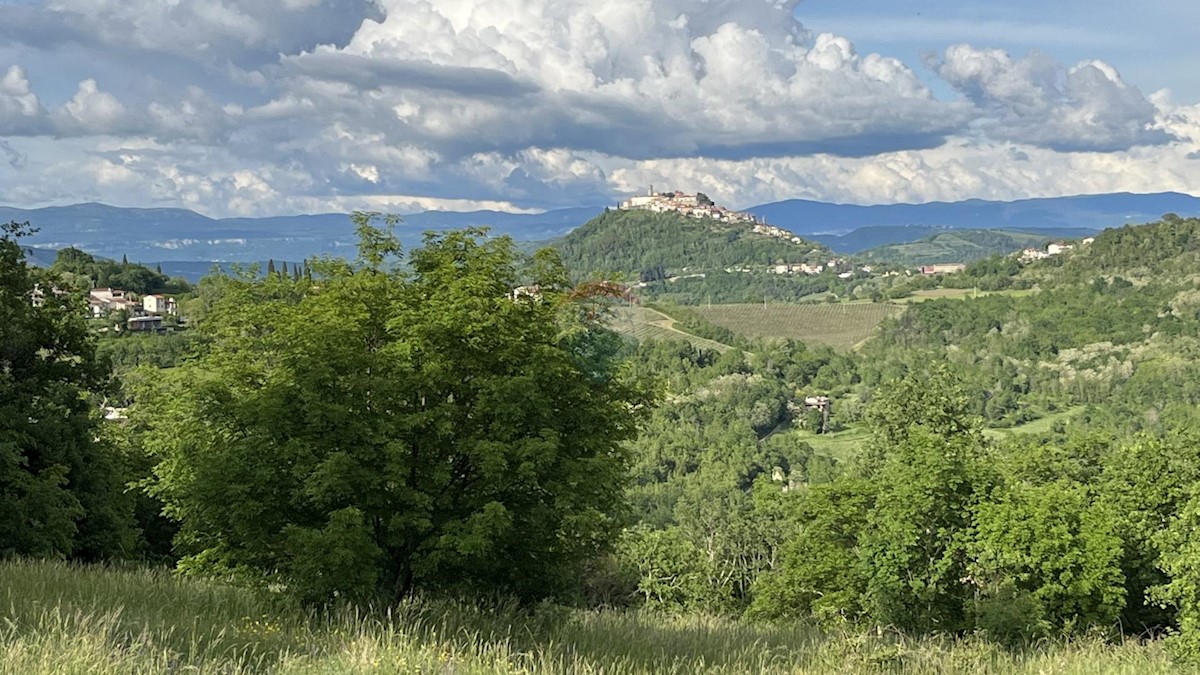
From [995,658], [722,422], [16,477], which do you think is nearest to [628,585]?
[16,477]

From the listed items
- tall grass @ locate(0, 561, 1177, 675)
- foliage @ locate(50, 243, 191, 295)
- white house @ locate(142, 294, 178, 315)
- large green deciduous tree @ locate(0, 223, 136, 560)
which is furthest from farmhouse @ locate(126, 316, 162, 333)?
tall grass @ locate(0, 561, 1177, 675)

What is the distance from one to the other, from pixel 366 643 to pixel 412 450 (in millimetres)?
7436

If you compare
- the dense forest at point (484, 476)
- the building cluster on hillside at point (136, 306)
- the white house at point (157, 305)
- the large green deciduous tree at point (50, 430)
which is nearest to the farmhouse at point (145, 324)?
the building cluster on hillside at point (136, 306)

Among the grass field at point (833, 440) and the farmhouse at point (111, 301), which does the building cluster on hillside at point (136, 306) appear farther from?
the grass field at point (833, 440)

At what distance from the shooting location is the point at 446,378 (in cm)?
1302

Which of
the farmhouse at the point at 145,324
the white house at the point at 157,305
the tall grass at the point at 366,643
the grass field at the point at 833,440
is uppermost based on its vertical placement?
the tall grass at the point at 366,643

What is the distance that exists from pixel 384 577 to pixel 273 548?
5.02 feet

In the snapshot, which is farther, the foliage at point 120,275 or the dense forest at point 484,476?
the foliage at point 120,275

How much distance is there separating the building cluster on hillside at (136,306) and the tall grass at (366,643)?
127 metres

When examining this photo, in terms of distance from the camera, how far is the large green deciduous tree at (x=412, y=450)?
1180cm

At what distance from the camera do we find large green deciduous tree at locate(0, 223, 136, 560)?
2141cm

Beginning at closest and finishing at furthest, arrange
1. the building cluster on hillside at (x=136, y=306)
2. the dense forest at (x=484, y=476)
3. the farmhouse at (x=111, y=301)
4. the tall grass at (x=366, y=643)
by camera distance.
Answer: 1. the tall grass at (x=366, y=643)
2. the dense forest at (x=484, y=476)
3. the building cluster on hillside at (x=136, y=306)
4. the farmhouse at (x=111, y=301)

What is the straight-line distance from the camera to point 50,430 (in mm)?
23656

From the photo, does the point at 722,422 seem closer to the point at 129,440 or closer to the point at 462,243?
the point at 129,440
